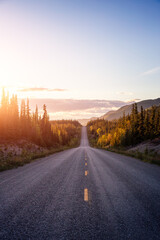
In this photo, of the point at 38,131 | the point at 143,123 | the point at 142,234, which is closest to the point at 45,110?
the point at 38,131

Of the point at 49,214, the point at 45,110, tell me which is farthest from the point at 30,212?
the point at 45,110

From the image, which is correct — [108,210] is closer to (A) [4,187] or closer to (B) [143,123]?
(A) [4,187]

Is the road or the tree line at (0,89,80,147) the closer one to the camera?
the road

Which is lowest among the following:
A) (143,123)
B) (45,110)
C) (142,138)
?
(142,138)

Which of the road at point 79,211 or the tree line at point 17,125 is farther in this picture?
the tree line at point 17,125

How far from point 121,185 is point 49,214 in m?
4.06

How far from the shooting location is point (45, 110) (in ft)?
226

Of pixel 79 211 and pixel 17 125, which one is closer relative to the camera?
pixel 79 211

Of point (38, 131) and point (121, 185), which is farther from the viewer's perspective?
point (38, 131)

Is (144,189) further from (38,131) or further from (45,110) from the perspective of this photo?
(45,110)

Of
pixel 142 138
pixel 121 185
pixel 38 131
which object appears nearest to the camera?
pixel 121 185

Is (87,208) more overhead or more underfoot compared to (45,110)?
more underfoot

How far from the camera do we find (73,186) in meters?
7.34

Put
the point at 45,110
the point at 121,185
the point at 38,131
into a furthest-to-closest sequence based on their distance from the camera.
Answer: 1. the point at 45,110
2. the point at 38,131
3. the point at 121,185
